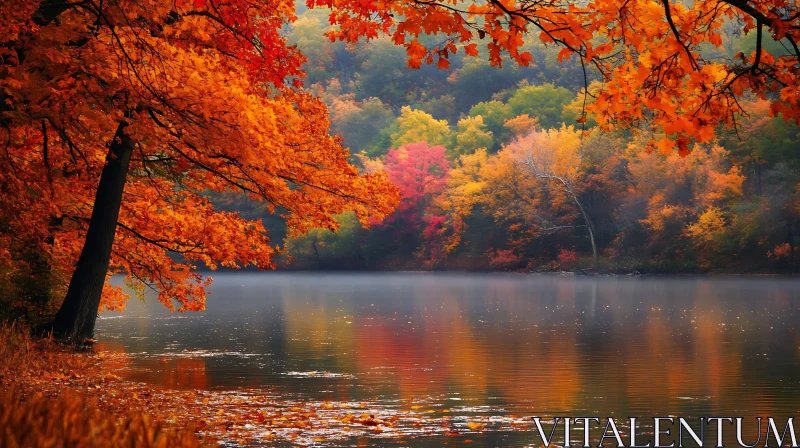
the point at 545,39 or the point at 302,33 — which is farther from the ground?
the point at 302,33

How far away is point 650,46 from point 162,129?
842cm

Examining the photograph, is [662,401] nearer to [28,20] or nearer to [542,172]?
[28,20]

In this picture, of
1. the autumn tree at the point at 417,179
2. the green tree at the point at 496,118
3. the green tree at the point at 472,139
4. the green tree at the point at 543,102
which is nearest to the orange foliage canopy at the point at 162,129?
the autumn tree at the point at 417,179

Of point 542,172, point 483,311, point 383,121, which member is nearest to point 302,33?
point 383,121

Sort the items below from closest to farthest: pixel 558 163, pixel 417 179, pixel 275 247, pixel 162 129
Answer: pixel 162 129 < pixel 275 247 < pixel 558 163 < pixel 417 179

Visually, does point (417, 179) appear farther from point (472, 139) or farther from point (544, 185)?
point (544, 185)

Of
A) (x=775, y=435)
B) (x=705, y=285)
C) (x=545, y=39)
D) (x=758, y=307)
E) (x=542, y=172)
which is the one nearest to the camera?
(x=545, y=39)

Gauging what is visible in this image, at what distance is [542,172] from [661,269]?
1106cm

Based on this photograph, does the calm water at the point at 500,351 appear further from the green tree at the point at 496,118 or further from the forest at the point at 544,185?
the green tree at the point at 496,118

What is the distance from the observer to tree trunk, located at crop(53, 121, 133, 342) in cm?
1786

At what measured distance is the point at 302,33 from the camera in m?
118

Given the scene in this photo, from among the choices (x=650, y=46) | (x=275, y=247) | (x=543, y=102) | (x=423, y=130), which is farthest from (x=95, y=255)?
(x=423, y=130)

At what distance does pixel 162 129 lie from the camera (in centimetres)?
1499

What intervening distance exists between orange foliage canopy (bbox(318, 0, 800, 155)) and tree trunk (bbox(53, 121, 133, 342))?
1088cm
